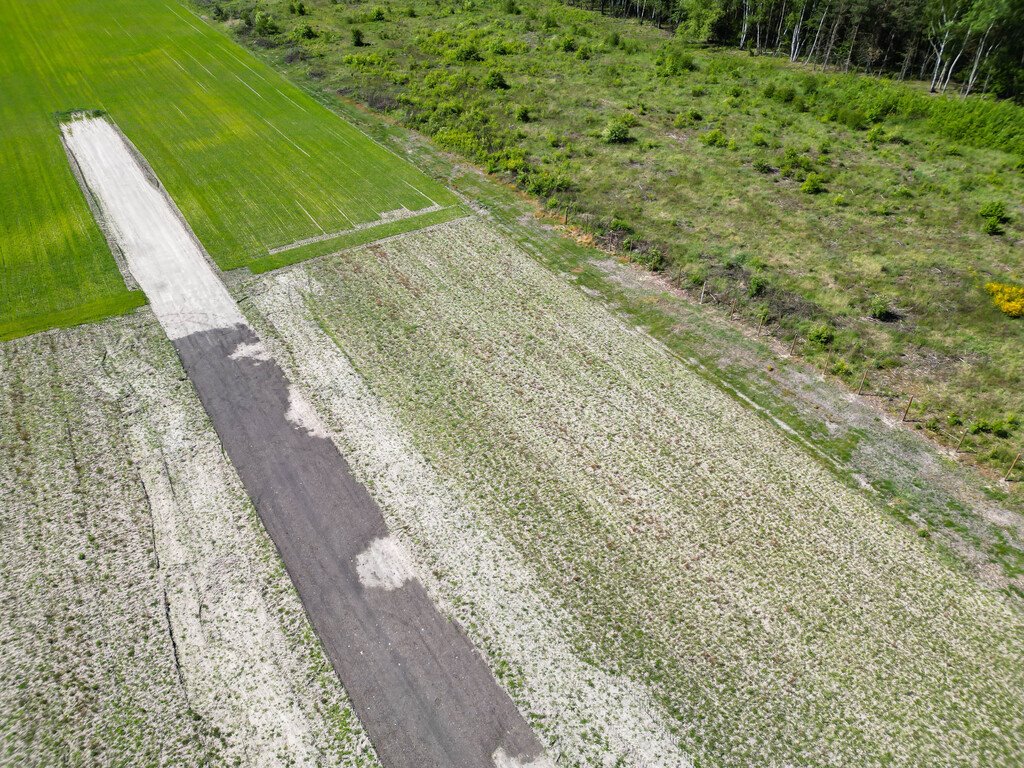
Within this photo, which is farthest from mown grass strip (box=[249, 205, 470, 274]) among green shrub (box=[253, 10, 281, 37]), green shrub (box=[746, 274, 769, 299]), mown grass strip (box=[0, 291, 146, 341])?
green shrub (box=[253, 10, 281, 37])

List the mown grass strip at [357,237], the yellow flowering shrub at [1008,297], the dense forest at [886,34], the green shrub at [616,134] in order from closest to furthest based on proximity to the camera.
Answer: the yellow flowering shrub at [1008,297]
the mown grass strip at [357,237]
the green shrub at [616,134]
the dense forest at [886,34]

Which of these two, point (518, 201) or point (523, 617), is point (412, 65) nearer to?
point (518, 201)

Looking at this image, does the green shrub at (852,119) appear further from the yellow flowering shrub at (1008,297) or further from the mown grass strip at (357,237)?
the mown grass strip at (357,237)

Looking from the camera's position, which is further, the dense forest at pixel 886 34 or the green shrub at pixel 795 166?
the dense forest at pixel 886 34

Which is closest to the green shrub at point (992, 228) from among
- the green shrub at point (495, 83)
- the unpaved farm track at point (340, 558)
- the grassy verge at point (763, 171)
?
the grassy verge at point (763, 171)

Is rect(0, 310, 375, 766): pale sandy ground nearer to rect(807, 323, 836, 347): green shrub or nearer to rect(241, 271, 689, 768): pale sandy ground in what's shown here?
rect(241, 271, 689, 768): pale sandy ground

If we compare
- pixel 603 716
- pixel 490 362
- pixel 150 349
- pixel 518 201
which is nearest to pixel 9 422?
pixel 150 349

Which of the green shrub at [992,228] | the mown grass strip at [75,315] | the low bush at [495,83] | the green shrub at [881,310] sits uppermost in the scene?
the low bush at [495,83]
